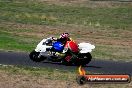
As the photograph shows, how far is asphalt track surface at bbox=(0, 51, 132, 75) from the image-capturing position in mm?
24062

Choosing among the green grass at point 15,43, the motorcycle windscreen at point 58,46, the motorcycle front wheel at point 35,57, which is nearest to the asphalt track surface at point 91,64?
the motorcycle front wheel at point 35,57

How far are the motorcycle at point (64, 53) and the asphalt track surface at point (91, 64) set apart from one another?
1.34 feet

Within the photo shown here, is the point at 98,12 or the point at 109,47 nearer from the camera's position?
the point at 109,47

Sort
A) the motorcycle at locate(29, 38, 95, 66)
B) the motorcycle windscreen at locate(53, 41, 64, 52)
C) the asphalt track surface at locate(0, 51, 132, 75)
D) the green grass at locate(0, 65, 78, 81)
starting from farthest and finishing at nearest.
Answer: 1. the motorcycle windscreen at locate(53, 41, 64, 52)
2. the motorcycle at locate(29, 38, 95, 66)
3. the asphalt track surface at locate(0, 51, 132, 75)
4. the green grass at locate(0, 65, 78, 81)

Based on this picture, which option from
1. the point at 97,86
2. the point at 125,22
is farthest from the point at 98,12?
the point at 97,86

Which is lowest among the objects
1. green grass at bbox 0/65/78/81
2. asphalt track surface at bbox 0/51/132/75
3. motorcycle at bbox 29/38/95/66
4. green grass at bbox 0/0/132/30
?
green grass at bbox 0/0/132/30

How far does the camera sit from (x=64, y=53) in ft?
82.7

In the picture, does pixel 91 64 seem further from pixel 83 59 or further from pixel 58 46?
pixel 58 46

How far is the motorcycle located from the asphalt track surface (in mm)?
409

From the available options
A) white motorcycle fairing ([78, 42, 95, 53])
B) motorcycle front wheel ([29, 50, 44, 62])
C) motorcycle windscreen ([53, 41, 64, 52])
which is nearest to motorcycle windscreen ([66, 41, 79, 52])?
white motorcycle fairing ([78, 42, 95, 53])

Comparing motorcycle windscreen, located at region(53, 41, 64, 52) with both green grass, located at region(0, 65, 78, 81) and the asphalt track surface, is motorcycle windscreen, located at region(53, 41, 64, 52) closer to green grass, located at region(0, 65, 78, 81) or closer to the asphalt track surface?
the asphalt track surface

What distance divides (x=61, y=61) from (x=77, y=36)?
15492 mm

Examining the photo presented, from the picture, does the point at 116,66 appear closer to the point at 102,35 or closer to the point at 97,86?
the point at 97,86

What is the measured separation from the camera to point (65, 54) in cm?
2520
